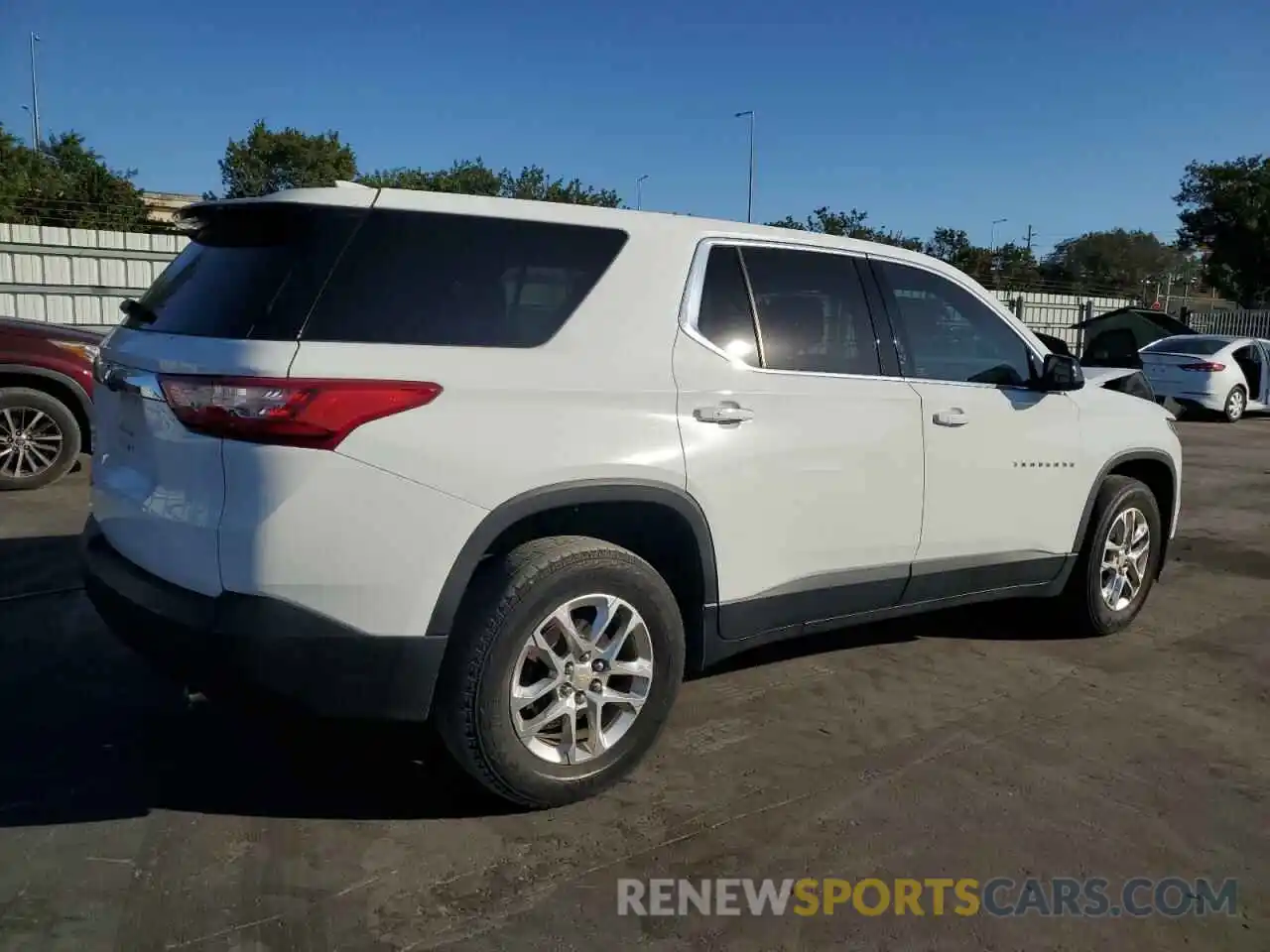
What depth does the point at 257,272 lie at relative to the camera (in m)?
3.15

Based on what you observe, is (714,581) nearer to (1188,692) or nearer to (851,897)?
(851,897)

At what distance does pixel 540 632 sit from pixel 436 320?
979 mm

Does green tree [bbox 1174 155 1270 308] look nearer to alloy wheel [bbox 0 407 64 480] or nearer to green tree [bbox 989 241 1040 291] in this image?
green tree [bbox 989 241 1040 291]

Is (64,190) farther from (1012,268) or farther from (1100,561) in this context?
(1100,561)

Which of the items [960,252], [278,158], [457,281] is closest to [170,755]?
[457,281]

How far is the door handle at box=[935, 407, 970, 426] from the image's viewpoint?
14.4 ft

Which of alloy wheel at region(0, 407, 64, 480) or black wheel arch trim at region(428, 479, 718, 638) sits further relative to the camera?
alloy wheel at region(0, 407, 64, 480)

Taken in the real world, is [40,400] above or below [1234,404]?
above

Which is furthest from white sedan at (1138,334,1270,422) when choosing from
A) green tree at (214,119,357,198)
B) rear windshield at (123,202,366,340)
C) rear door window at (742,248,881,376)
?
green tree at (214,119,357,198)

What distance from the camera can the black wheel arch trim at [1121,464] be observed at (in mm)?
5156

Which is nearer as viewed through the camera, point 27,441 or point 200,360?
point 200,360

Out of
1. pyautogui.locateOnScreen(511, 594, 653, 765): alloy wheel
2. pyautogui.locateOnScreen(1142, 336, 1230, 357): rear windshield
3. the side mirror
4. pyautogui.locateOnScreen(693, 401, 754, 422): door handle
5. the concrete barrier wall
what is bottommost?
pyautogui.locateOnScreen(511, 594, 653, 765): alloy wheel

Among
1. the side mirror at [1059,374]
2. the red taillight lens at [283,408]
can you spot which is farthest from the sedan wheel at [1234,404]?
the red taillight lens at [283,408]

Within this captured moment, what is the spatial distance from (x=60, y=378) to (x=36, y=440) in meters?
0.51
